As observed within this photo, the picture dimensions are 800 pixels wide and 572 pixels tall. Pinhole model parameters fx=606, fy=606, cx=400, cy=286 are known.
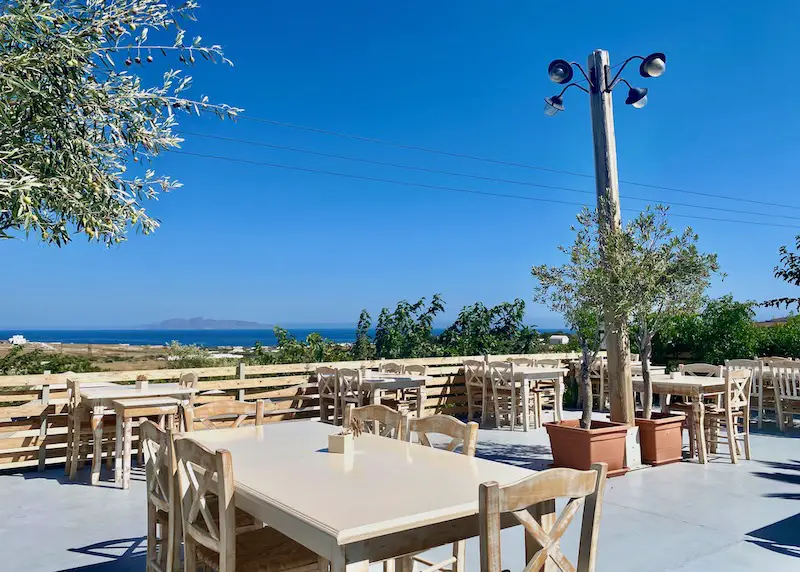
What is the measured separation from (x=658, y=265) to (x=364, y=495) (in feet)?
14.6

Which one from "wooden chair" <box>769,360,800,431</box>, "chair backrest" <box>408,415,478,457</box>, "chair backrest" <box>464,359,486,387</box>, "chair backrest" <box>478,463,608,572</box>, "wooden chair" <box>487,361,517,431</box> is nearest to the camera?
"chair backrest" <box>478,463,608,572</box>

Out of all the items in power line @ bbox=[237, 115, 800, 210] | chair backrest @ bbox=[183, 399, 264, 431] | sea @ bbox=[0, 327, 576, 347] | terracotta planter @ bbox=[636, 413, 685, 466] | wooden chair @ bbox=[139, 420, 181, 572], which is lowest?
sea @ bbox=[0, 327, 576, 347]

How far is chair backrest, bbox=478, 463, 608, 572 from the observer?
153cm

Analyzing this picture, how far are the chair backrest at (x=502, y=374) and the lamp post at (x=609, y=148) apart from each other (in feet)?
7.01

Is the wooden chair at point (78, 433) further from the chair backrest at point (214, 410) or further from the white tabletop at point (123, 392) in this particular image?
the chair backrest at point (214, 410)

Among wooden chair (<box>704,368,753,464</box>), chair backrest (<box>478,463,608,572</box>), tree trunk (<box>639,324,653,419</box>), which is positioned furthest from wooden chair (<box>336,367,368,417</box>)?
chair backrest (<box>478,463,608,572</box>)

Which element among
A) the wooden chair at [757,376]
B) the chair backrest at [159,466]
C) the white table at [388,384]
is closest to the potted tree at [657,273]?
the white table at [388,384]

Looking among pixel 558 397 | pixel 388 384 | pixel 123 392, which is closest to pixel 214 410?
pixel 123 392

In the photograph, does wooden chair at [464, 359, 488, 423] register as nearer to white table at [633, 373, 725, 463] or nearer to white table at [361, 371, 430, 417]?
white table at [361, 371, 430, 417]

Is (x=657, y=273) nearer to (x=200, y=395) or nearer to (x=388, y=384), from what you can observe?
(x=388, y=384)

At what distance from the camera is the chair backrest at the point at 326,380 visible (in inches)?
288

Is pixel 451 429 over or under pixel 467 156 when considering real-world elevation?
under

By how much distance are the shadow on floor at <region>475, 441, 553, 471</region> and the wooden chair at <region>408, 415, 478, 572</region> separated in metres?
2.89

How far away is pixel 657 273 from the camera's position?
5.48 metres
